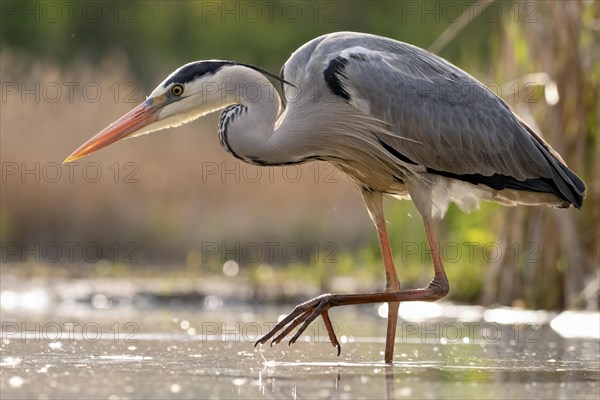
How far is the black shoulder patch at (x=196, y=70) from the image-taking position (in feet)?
22.4

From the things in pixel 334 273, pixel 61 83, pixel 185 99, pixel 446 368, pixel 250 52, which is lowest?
pixel 446 368

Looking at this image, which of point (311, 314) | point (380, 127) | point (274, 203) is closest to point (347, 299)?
point (311, 314)

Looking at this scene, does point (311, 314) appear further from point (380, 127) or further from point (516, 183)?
point (516, 183)

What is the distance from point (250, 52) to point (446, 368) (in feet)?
79.3

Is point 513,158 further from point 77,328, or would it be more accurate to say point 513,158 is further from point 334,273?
point 334,273

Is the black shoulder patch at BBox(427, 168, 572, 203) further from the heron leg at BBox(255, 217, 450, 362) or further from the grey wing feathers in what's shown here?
the heron leg at BBox(255, 217, 450, 362)

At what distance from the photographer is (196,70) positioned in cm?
685

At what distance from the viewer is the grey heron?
6852 mm

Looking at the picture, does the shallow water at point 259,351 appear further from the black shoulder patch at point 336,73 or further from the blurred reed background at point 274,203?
the black shoulder patch at point 336,73

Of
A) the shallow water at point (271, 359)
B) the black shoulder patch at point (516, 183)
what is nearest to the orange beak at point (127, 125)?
the shallow water at point (271, 359)

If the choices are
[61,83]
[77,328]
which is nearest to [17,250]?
[61,83]

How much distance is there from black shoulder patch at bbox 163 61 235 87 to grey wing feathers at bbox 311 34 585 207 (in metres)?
0.58

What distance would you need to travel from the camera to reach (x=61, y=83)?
14.5m

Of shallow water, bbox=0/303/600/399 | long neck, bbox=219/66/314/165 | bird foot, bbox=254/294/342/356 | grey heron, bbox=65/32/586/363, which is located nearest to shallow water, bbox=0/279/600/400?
shallow water, bbox=0/303/600/399
